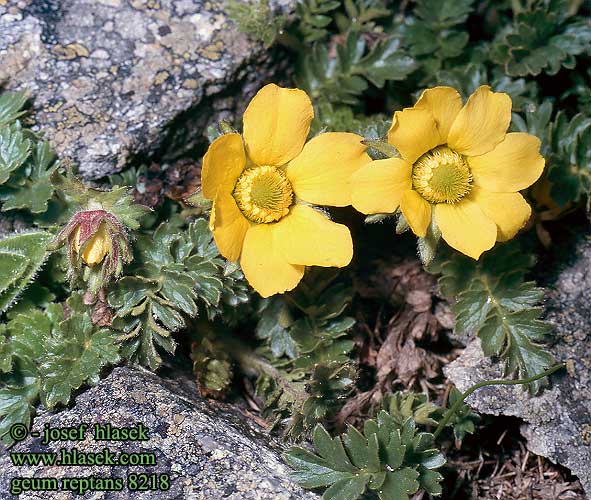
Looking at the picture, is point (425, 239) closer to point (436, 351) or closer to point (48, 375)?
point (436, 351)

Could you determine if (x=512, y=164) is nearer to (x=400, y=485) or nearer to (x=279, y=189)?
(x=279, y=189)

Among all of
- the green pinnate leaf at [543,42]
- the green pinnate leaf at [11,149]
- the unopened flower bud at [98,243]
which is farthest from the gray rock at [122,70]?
the green pinnate leaf at [543,42]

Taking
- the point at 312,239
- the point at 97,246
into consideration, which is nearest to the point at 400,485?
the point at 312,239

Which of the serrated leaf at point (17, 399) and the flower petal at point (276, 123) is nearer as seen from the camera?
the flower petal at point (276, 123)

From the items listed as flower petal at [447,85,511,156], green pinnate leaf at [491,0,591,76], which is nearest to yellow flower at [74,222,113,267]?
flower petal at [447,85,511,156]

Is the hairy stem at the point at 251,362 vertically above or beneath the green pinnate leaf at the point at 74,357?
beneath

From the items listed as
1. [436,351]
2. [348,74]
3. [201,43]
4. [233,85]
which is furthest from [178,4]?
[436,351]

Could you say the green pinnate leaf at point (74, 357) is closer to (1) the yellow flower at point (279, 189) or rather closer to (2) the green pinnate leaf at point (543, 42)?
(1) the yellow flower at point (279, 189)
